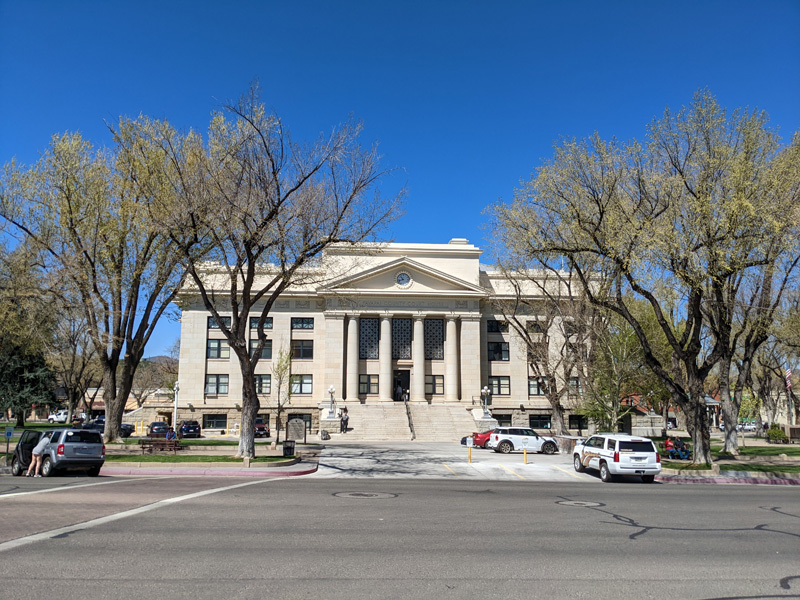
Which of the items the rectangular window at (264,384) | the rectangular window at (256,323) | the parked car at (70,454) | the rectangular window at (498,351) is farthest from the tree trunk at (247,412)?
the rectangular window at (498,351)

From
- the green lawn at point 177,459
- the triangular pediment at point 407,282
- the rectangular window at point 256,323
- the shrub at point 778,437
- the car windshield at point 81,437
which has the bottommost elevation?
the shrub at point 778,437

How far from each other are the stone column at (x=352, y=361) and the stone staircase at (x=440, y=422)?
16.6 feet

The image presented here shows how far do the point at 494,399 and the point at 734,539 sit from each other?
1839 inches

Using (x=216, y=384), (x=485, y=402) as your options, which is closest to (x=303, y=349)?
(x=216, y=384)

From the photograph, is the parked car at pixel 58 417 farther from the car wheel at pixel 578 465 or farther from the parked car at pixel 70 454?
the car wheel at pixel 578 465

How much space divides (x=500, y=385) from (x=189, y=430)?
2691cm

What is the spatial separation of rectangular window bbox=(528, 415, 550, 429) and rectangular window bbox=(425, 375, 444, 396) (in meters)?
8.43

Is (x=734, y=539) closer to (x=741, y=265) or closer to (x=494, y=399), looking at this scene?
(x=741, y=265)

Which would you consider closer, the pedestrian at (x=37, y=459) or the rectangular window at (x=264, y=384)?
the pedestrian at (x=37, y=459)

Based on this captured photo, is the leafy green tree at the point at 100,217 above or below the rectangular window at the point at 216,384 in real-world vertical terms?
above

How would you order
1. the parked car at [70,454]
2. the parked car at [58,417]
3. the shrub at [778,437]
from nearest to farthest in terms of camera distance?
1. the parked car at [70,454]
2. the shrub at [778,437]
3. the parked car at [58,417]

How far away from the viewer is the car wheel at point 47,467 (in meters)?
20.3

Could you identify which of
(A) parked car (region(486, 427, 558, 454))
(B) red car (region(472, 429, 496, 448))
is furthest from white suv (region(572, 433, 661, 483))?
(B) red car (region(472, 429, 496, 448))

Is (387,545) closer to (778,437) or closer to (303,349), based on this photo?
(303,349)
